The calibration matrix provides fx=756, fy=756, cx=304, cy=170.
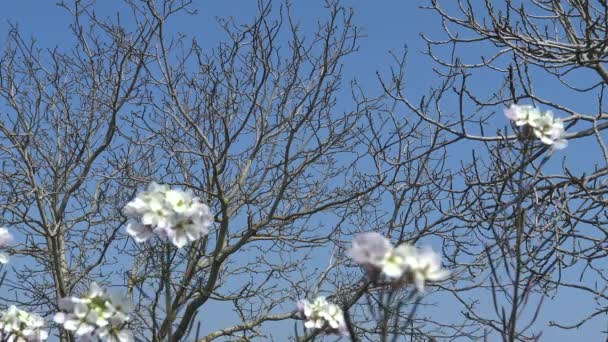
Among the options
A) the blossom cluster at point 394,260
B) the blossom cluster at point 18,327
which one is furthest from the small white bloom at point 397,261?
the blossom cluster at point 18,327

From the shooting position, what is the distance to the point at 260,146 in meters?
8.62

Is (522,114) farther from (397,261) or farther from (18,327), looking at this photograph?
(18,327)

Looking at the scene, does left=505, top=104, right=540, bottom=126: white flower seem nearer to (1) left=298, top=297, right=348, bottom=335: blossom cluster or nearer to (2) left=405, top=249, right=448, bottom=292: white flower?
(1) left=298, top=297, right=348, bottom=335: blossom cluster

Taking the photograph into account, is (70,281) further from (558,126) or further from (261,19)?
(558,126)

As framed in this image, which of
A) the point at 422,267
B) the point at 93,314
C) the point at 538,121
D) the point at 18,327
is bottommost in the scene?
the point at 422,267

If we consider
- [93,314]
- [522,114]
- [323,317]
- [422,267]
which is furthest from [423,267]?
[522,114]

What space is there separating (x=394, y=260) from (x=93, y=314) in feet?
3.58

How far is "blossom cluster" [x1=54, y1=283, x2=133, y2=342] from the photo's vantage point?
259cm

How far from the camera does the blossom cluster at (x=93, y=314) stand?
8.49 feet

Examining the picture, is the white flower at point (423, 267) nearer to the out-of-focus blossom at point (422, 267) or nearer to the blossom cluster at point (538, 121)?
the out-of-focus blossom at point (422, 267)

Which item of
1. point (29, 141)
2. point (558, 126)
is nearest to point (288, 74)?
point (29, 141)

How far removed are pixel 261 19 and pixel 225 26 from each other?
815mm

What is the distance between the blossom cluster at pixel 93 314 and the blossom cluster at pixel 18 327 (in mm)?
830

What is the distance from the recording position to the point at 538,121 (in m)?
3.23
